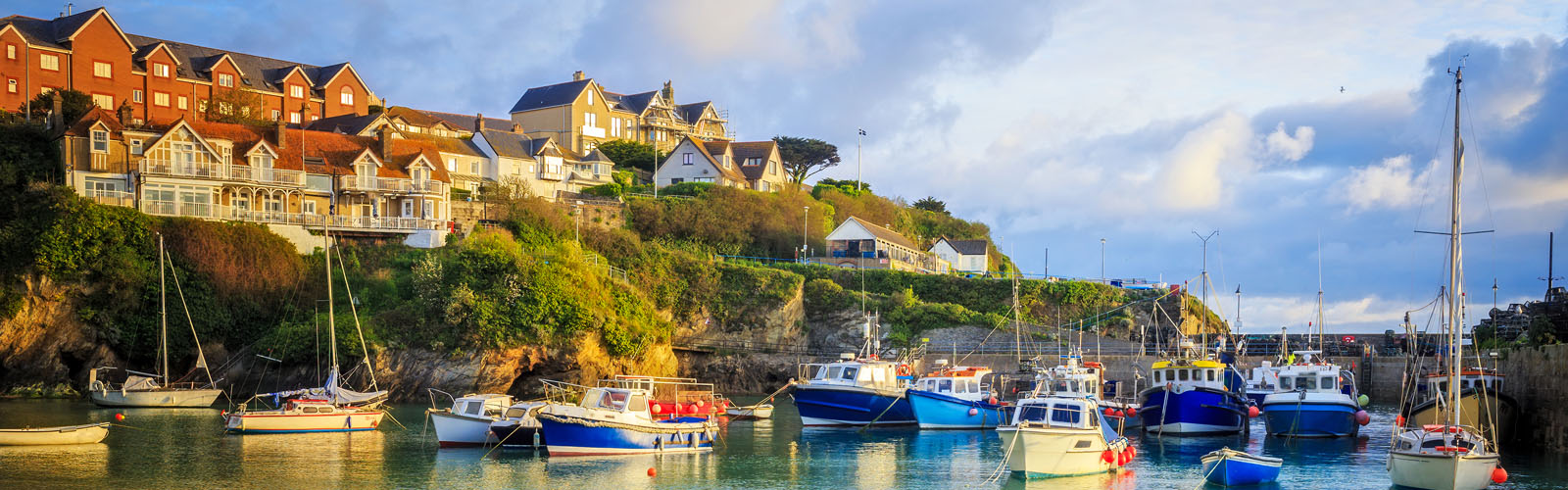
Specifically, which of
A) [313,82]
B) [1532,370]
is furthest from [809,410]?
[313,82]

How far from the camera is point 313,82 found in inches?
3617

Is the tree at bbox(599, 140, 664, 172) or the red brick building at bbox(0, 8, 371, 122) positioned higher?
the red brick building at bbox(0, 8, 371, 122)

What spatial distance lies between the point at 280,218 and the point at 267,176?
263 cm

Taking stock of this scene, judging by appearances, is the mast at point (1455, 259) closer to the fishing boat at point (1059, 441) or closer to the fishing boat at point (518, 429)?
the fishing boat at point (1059, 441)

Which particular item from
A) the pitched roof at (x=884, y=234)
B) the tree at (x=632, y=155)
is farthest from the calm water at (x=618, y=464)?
the tree at (x=632, y=155)

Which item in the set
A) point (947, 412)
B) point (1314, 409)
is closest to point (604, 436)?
point (947, 412)

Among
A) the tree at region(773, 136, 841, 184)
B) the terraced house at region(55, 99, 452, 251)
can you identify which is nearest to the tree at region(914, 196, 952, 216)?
the tree at region(773, 136, 841, 184)

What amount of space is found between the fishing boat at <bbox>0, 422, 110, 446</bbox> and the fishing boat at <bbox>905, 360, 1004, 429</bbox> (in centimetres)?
2808

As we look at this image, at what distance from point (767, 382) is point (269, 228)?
91.9 feet

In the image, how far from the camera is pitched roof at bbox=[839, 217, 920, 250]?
82.0 m

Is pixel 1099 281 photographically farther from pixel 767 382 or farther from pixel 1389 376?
pixel 767 382

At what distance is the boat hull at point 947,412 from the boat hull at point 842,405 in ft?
2.54

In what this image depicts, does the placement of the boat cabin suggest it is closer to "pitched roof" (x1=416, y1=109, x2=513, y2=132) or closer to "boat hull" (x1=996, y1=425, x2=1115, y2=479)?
"boat hull" (x1=996, y1=425, x2=1115, y2=479)

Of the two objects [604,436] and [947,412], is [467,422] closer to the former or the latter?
[604,436]
